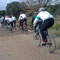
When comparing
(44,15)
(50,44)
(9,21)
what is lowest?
(50,44)

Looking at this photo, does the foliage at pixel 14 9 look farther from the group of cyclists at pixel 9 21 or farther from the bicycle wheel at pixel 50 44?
the bicycle wheel at pixel 50 44

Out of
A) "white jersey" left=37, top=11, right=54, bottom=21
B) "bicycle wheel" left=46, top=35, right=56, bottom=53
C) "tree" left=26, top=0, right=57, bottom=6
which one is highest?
"tree" left=26, top=0, right=57, bottom=6

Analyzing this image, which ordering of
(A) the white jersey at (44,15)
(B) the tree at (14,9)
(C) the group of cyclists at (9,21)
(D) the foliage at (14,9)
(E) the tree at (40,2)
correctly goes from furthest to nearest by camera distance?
(B) the tree at (14,9), (D) the foliage at (14,9), (E) the tree at (40,2), (C) the group of cyclists at (9,21), (A) the white jersey at (44,15)

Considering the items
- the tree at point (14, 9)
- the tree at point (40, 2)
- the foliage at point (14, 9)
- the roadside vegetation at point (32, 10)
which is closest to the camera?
the roadside vegetation at point (32, 10)

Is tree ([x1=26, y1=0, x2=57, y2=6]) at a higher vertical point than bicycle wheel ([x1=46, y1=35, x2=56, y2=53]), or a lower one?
higher

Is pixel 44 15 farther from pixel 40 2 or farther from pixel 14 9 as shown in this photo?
pixel 14 9

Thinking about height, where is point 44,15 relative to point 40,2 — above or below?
below

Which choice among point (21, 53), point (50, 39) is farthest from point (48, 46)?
point (21, 53)

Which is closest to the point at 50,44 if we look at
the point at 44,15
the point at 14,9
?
the point at 44,15

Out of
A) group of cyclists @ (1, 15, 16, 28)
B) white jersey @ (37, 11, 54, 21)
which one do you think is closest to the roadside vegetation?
group of cyclists @ (1, 15, 16, 28)

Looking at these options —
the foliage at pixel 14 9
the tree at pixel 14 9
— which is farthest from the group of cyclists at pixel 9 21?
the tree at pixel 14 9

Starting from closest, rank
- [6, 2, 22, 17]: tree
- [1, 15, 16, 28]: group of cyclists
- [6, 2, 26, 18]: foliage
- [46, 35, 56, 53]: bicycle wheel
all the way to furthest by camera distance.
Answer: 1. [46, 35, 56, 53]: bicycle wheel
2. [1, 15, 16, 28]: group of cyclists
3. [6, 2, 26, 18]: foliage
4. [6, 2, 22, 17]: tree

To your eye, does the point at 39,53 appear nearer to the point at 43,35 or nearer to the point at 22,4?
the point at 43,35

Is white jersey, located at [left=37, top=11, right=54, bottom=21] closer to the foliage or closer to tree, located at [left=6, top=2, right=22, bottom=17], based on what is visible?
the foliage
